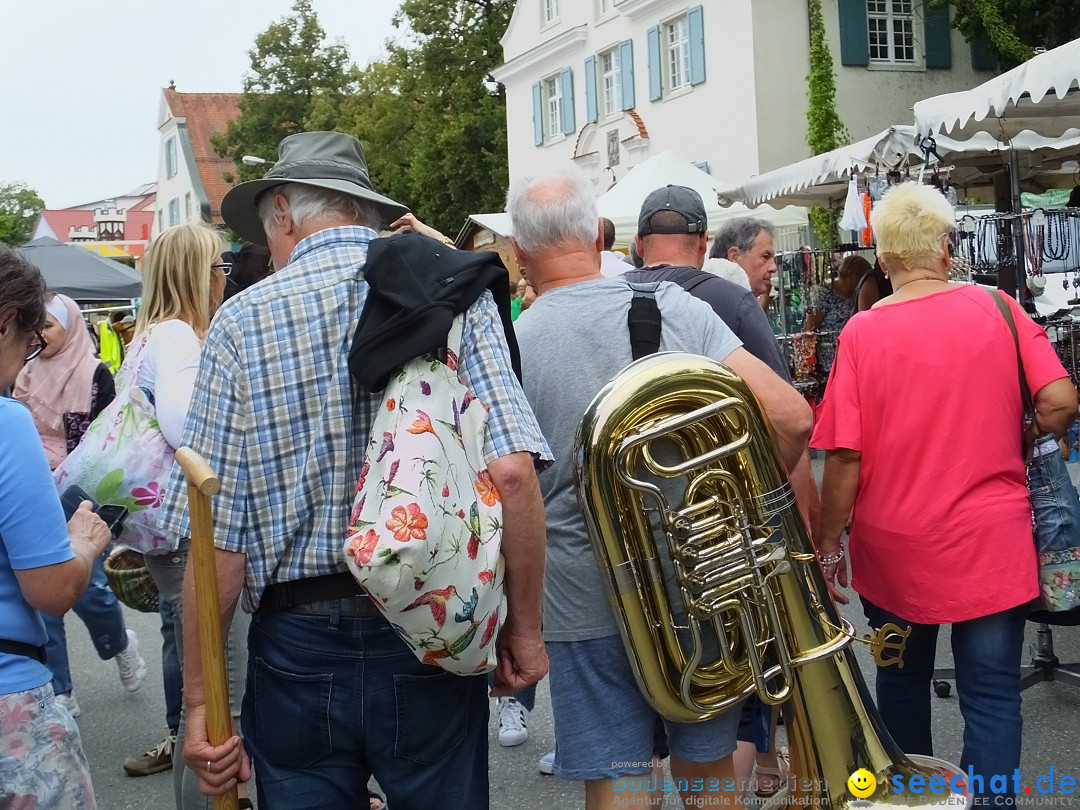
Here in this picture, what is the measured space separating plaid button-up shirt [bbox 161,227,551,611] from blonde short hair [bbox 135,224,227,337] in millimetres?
1636

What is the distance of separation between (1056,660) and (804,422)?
2503mm

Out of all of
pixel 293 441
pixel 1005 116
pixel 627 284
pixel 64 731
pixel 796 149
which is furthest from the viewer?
pixel 796 149

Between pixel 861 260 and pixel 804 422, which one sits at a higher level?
pixel 861 260

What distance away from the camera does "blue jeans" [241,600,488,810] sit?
2.08 meters

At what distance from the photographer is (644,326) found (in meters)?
2.59

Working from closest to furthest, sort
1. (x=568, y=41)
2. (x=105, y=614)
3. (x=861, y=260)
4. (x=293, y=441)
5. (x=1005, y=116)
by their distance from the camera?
1. (x=293, y=441)
2. (x=105, y=614)
3. (x=1005, y=116)
4. (x=861, y=260)
5. (x=568, y=41)

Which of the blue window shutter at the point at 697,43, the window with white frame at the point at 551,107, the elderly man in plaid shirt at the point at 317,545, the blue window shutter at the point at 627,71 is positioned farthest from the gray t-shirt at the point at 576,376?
the window with white frame at the point at 551,107

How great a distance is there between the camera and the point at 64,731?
226 cm

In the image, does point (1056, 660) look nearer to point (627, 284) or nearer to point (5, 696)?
point (627, 284)

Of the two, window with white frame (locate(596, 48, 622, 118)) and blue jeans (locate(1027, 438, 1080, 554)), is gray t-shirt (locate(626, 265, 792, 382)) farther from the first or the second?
window with white frame (locate(596, 48, 622, 118))

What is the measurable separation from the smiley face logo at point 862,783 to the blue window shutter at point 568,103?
76.3ft

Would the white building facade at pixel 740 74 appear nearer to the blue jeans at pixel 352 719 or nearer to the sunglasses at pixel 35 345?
the sunglasses at pixel 35 345

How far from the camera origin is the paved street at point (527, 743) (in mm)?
3988

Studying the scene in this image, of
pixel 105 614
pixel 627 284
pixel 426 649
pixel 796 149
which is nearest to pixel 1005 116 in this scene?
pixel 627 284
